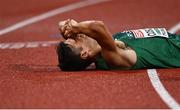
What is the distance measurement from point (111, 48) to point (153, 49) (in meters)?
0.63

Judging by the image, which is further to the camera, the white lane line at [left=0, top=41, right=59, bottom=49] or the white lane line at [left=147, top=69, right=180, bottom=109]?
the white lane line at [left=0, top=41, right=59, bottom=49]

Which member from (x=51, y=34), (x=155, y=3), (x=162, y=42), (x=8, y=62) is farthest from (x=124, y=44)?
(x=155, y=3)

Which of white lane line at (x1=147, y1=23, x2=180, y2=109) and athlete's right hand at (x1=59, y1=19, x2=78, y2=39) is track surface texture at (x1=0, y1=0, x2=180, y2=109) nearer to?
white lane line at (x1=147, y1=23, x2=180, y2=109)

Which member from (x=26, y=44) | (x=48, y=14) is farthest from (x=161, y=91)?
(x=48, y=14)

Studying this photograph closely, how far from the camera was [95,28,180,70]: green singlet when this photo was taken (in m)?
7.79

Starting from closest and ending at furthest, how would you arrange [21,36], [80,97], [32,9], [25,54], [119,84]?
1. [80,97]
2. [119,84]
3. [25,54]
4. [21,36]
5. [32,9]

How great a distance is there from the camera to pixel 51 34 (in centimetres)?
1216

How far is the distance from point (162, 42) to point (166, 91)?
3.95 feet

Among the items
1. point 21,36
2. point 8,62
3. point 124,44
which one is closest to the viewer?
point 124,44

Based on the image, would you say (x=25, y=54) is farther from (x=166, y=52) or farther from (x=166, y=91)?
(x=166, y=91)

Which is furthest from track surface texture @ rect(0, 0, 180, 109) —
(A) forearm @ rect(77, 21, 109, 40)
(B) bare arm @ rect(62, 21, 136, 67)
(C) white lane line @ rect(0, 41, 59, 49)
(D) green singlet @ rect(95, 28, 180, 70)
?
(A) forearm @ rect(77, 21, 109, 40)

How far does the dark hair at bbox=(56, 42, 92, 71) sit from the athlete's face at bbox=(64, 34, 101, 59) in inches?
1.9

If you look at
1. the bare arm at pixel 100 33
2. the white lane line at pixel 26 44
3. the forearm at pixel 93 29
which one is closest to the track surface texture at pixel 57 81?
the white lane line at pixel 26 44

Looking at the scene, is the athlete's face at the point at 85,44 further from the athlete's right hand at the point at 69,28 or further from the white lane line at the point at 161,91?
the white lane line at the point at 161,91
